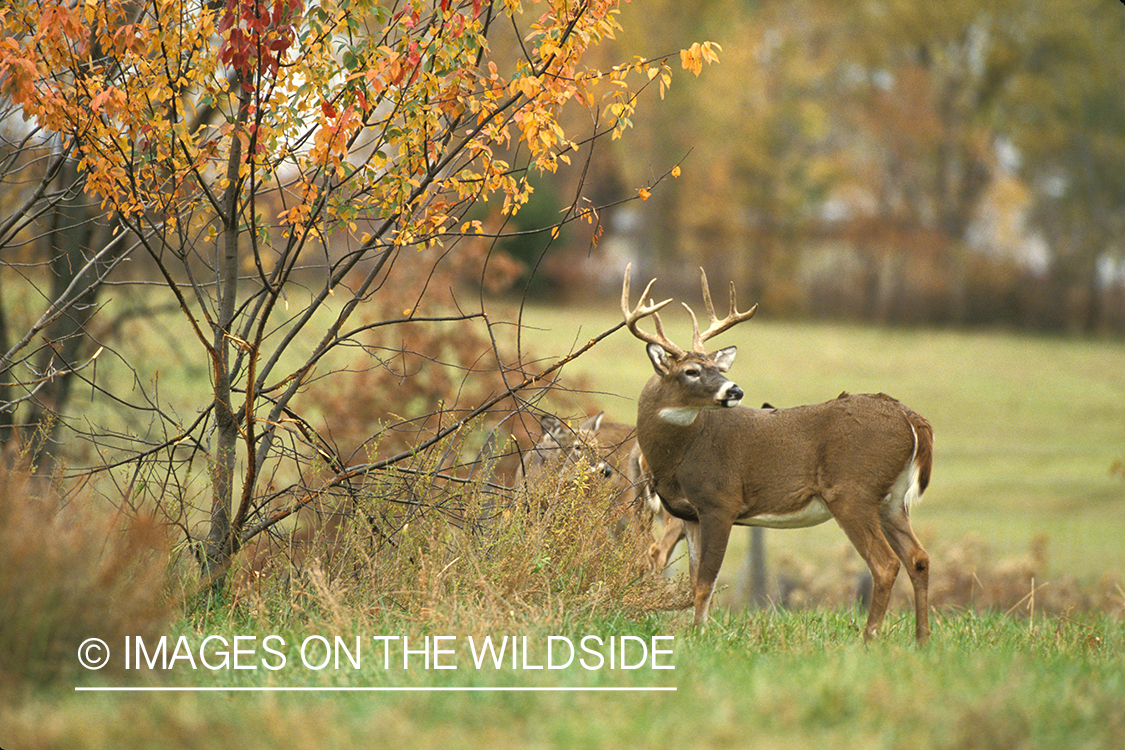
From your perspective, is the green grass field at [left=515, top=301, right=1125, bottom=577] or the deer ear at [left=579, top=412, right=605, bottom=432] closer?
the deer ear at [left=579, top=412, right=605, bottom=432]

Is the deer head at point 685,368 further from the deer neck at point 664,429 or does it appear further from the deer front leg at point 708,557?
the deer front leg at point 708,557

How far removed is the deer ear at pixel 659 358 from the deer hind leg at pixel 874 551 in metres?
1.29

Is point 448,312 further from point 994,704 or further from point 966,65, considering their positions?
point 966,65

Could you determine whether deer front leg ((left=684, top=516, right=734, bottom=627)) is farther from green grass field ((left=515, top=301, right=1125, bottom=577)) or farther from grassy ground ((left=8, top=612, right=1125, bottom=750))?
green grass field ((left=515, top=301, right=1125, bottom=577))

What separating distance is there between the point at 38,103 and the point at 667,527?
192 inches

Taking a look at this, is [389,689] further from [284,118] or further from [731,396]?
[284,118]

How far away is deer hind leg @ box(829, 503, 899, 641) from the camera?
21.3 ft

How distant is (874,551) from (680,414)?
1.34 meters

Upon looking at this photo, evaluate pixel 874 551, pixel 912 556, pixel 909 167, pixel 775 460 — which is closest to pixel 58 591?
pixel 775 460

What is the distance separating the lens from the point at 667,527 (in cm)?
832

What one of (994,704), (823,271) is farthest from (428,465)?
(823,271)

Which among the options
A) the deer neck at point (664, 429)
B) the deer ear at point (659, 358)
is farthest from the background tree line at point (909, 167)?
the deer ear at point (659, 358)

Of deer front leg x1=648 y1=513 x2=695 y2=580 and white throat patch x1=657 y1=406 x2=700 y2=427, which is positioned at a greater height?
white throat patch x1=657 y1=406 x2=700 y2=427

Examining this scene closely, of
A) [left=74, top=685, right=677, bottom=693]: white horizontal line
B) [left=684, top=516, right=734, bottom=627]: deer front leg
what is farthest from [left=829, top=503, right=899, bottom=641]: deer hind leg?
[left=74, top=685, right=677, bottom=693]: white horizontal line
